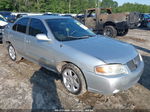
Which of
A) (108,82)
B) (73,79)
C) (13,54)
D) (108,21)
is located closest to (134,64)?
(108,82)

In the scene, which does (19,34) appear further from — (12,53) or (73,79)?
(73,79)

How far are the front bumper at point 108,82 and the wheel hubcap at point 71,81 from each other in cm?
34

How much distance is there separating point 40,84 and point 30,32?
1475 millimetres

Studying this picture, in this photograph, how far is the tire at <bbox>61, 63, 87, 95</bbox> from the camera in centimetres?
320

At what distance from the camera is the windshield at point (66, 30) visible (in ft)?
12.6

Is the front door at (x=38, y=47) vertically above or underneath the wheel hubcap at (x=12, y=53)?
above

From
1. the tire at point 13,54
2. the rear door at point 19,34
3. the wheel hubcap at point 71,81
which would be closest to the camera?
the wheel hubcap at point 71,81

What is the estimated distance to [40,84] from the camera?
400 centimetres

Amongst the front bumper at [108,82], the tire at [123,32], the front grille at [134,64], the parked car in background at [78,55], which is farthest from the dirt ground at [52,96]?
the tire at [123,32]

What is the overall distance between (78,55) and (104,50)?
562 millimetres

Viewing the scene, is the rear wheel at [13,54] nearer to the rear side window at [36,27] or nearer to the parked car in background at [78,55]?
the parked car in background at [78,55]

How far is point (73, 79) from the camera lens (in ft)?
11.3

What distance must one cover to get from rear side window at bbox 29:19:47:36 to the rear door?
289 millimetres

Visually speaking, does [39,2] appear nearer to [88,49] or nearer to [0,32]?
[0,32]
